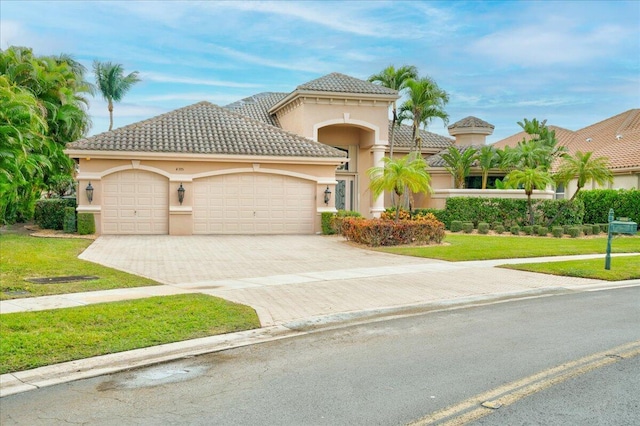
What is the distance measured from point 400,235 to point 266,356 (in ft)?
48.8

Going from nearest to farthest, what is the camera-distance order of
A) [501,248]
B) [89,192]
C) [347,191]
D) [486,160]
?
1. [501,248]
2. [89,192]
3. [486,160]
4. [347,191]

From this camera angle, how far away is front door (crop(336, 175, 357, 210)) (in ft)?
115

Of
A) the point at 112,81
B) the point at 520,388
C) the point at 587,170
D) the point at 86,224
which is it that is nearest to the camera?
the point at 520,388

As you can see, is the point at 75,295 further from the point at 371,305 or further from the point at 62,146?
the point at 62,146

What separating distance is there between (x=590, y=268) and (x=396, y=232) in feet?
23.7

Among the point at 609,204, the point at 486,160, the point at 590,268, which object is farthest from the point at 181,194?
the point at 609,204

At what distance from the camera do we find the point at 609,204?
104 ft

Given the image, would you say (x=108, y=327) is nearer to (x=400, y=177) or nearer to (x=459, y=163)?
(x=400, y=177)

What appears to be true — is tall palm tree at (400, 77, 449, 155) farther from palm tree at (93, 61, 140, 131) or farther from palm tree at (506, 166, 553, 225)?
palm tree at (93, 61, 140, 131)

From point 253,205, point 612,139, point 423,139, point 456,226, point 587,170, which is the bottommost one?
point 456,226

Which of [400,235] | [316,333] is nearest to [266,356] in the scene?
[316,333]

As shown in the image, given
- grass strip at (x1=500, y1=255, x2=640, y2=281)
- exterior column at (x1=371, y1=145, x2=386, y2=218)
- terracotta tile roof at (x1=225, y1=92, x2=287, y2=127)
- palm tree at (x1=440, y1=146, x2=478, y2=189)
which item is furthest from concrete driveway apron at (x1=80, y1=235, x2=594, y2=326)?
terracotta tile roof at (x1=225, y1=92, x2=287, y2=127)

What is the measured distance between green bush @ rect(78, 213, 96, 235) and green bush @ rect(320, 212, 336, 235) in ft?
31.1

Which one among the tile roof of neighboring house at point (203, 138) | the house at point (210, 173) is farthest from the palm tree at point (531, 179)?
the tile roof of neighboring house at point (203, 138)
